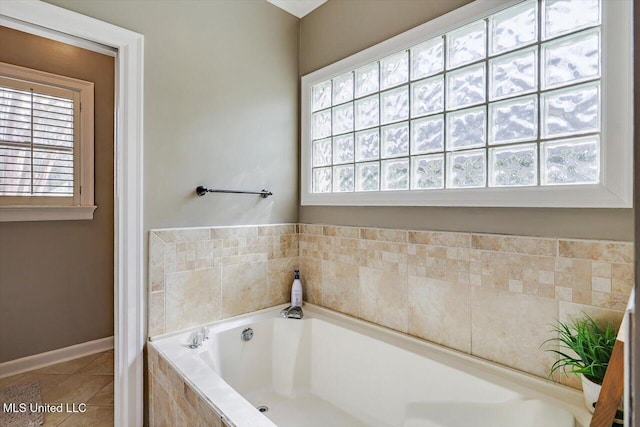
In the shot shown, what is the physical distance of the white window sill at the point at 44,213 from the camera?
96.9 inches

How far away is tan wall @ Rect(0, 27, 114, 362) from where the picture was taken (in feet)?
8.28

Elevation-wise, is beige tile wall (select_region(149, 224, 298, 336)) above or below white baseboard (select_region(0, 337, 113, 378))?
above

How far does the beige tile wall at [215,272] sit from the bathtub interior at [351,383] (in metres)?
0.18

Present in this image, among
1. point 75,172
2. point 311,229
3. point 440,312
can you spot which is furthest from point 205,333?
point 75,172

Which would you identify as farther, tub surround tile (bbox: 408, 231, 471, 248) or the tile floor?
the tile floor

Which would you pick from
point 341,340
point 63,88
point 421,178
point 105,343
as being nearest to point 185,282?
point 341,340

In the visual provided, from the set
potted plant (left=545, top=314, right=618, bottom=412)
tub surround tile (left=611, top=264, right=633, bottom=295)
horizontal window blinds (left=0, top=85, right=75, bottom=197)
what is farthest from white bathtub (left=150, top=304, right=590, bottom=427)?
horizontal window blinds (left=0, top=85, right=75, bottom=197)

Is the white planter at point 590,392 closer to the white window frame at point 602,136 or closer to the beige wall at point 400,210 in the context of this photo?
the beige wall at point 400,210

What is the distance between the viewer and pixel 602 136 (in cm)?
122

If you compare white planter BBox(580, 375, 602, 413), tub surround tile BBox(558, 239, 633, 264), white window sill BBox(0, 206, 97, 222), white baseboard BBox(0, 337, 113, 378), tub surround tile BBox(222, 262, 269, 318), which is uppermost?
white window sill BBox(0, 206, 97, 222)

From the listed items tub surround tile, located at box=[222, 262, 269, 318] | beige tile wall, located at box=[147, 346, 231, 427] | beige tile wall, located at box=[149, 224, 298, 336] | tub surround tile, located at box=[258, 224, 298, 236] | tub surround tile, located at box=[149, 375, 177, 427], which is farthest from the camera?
tub surround tile, located at box=[258, 224, 298, 236]

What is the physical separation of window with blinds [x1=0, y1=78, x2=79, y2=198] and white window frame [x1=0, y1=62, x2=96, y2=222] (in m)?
0.03

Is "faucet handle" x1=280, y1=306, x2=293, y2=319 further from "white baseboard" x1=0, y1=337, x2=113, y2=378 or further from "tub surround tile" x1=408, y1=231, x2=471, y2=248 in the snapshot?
"white baseboard" x1=0, y1=337, x2=113, y2=378

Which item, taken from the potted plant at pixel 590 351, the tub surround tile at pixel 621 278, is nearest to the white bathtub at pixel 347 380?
the potted plant at pixel 590 351
